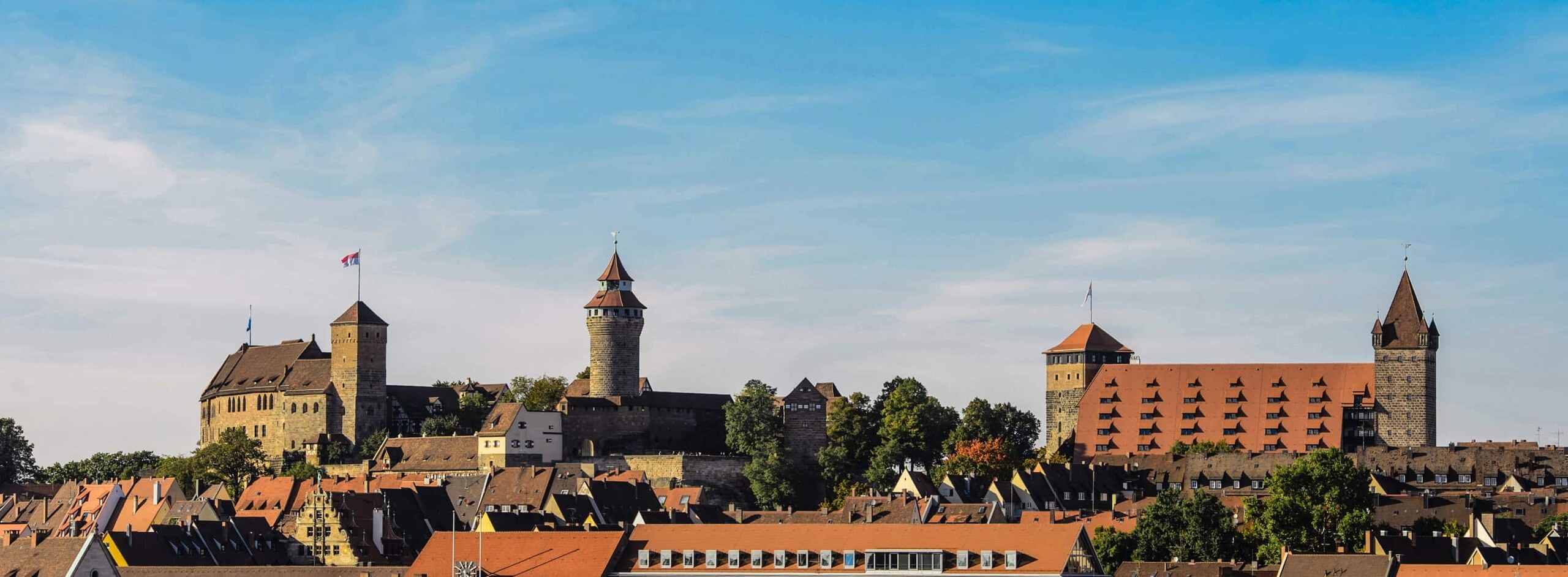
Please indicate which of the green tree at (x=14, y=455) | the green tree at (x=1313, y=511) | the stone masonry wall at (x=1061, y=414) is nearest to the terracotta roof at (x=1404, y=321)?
the stone masonry wall at (x=1061, y=414)

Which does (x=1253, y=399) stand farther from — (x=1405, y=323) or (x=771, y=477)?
(x=771, y=477)

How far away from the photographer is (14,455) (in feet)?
460

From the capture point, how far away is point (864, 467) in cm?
12538

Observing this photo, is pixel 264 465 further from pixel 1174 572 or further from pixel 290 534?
pixel 1174 572

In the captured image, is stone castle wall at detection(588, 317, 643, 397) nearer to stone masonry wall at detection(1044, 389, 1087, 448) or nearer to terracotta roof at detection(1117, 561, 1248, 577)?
stone masonry wall at detection(1044, 389, 1087, 448)

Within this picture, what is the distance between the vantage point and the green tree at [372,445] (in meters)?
130

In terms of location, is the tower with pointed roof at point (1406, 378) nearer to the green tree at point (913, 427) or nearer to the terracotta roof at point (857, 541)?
the green tree at point (913, 427)

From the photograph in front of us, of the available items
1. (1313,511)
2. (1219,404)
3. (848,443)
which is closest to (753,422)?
(848,443)

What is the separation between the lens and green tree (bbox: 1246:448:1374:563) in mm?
87875

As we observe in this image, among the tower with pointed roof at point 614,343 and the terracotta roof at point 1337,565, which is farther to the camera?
the tower with pointed roof at point 614,343

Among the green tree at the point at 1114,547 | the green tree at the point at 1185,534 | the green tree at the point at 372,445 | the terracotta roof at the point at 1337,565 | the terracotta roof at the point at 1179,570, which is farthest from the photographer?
the green tree at the point at 372,445

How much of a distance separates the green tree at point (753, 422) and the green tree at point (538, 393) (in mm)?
9209

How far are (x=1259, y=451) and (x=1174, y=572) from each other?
46637 mm

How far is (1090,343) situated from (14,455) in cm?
5558
